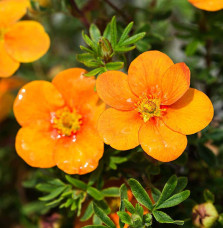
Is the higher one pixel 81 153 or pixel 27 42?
pixel 27 42

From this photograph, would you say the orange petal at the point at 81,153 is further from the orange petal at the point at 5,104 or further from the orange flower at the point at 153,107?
the orange petal at the point at 5,104

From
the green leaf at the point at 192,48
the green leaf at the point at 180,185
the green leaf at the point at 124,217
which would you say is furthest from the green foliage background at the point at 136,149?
the green leaf at the point at 124,217

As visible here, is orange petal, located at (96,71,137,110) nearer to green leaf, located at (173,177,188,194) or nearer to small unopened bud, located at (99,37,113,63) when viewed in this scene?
small unopened bud, located at (99,37,113,63)

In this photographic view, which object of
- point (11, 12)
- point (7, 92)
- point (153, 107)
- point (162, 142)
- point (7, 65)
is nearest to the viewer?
point (162, 142)

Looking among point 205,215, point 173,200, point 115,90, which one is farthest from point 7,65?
point 205,215

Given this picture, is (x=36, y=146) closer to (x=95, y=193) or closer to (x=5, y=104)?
(x=95, y=193)
